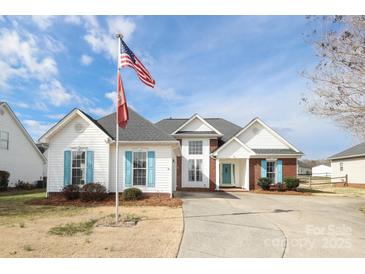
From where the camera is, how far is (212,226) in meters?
9.55

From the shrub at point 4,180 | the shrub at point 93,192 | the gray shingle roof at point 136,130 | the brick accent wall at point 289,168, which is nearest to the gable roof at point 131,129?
the gray shingle roof at point 136,130

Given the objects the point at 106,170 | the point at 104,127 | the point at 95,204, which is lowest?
the point at 95,204

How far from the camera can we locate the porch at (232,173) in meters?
25.9

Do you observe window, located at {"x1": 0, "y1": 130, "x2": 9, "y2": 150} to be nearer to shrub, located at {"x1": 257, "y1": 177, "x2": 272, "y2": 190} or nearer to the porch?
the porch

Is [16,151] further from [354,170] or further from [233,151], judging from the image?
[354,170]

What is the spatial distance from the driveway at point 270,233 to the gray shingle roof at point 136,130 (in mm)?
5327

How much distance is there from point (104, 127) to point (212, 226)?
10888 mm

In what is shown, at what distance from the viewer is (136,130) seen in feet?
58.0

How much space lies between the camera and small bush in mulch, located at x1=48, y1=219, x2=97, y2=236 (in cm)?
859

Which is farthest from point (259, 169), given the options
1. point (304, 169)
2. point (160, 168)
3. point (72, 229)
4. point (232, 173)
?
point (304, 169)

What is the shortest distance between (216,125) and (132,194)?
16284 mm
